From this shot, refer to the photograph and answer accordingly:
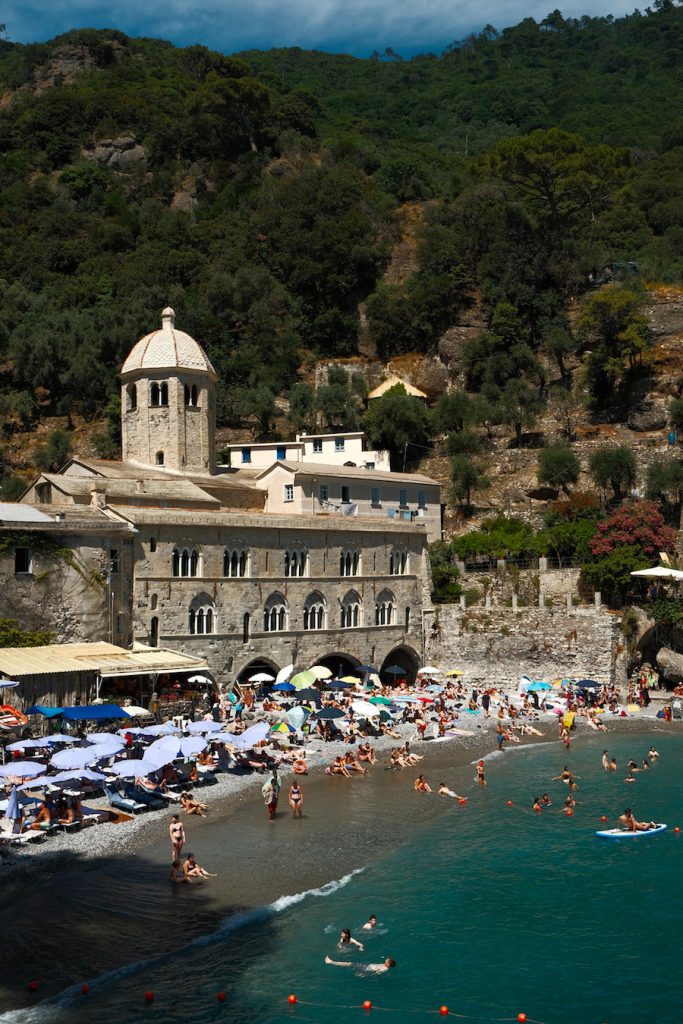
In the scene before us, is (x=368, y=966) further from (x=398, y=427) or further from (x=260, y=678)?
(x=398, y=427)

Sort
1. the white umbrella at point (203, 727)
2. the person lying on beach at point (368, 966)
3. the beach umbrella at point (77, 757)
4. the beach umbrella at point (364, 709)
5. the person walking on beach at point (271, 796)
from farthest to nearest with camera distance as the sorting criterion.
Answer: the beach umbrella at point (364, 709) → the white umbrella at point (203, 727) → the person walking on beach at point (271, 796) → the beach umbrella at point (77, 757) → the person lying on beach at point (368, 966)

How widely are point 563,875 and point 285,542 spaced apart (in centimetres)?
2240

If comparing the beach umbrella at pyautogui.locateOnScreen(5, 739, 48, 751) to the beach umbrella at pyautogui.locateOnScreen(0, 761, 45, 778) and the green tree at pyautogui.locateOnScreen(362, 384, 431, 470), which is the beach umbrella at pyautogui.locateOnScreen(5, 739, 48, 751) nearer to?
the beach umbrella at pyautogui.locateOnScreen(0, 761, 45, 778)

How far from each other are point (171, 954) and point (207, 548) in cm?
2337

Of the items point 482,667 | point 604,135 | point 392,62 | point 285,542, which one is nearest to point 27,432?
point 285,542

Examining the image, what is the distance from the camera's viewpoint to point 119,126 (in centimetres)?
10906

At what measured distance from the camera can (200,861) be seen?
24391 millimetres

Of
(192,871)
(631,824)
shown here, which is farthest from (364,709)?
(192,871)

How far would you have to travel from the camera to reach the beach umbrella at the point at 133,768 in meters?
27.3

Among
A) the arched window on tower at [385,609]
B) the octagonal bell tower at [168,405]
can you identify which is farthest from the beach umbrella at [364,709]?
the octagonal bell tower at [168,405]

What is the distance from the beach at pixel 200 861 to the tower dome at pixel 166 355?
2282 centimetres

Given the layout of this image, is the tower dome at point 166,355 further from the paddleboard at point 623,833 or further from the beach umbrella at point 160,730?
the paddleboard at point 623,833

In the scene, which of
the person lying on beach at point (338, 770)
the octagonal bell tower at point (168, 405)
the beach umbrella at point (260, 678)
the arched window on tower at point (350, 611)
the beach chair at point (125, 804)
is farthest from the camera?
the octagonal bell tower at point (168, 405)

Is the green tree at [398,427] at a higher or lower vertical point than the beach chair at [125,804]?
higher
